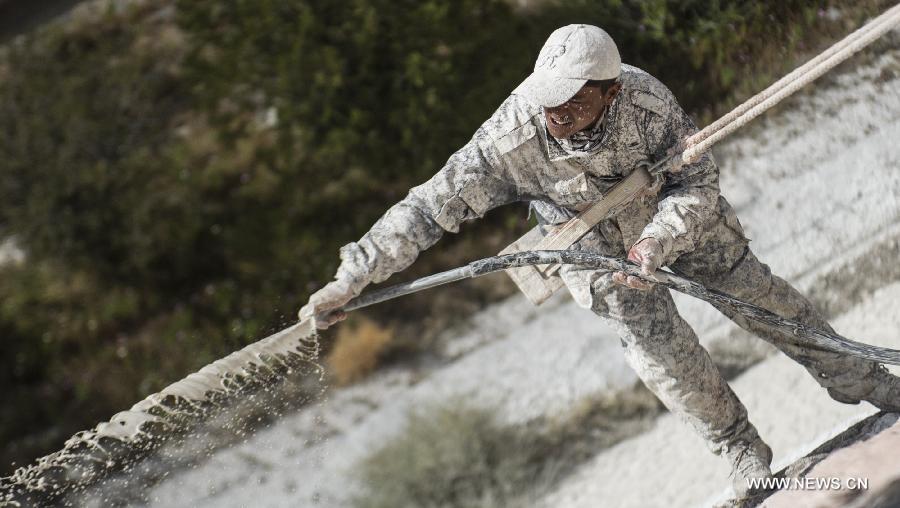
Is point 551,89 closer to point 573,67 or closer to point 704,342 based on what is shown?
point 573,67

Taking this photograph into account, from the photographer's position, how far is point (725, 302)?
283 cm

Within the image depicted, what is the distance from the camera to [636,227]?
3027 millimetres

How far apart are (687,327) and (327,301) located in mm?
1208

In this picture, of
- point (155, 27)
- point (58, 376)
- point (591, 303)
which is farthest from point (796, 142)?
point (58, 376)

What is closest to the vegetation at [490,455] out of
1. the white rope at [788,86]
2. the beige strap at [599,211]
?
the beige strap at [599,211]

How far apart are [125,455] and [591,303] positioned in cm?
245

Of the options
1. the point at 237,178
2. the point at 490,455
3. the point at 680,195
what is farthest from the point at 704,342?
the point at 237,178

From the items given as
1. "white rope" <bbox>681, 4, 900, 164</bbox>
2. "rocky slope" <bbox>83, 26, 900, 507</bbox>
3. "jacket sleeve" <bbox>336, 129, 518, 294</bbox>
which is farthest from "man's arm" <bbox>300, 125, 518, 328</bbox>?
"rocky slope" <bbox>83, 26, 900, 507</bbox>

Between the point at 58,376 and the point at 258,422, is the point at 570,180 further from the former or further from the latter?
the point at 58,376

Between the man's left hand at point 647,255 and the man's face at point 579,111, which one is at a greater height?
the man's face at point 579,111

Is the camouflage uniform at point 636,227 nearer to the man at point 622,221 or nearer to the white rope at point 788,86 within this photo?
the man at point 622,221

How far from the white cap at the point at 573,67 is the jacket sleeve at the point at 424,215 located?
0.34 m

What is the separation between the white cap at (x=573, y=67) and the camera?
2.55 meters

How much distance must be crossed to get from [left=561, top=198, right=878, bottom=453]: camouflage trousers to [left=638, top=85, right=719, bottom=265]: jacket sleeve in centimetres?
20
